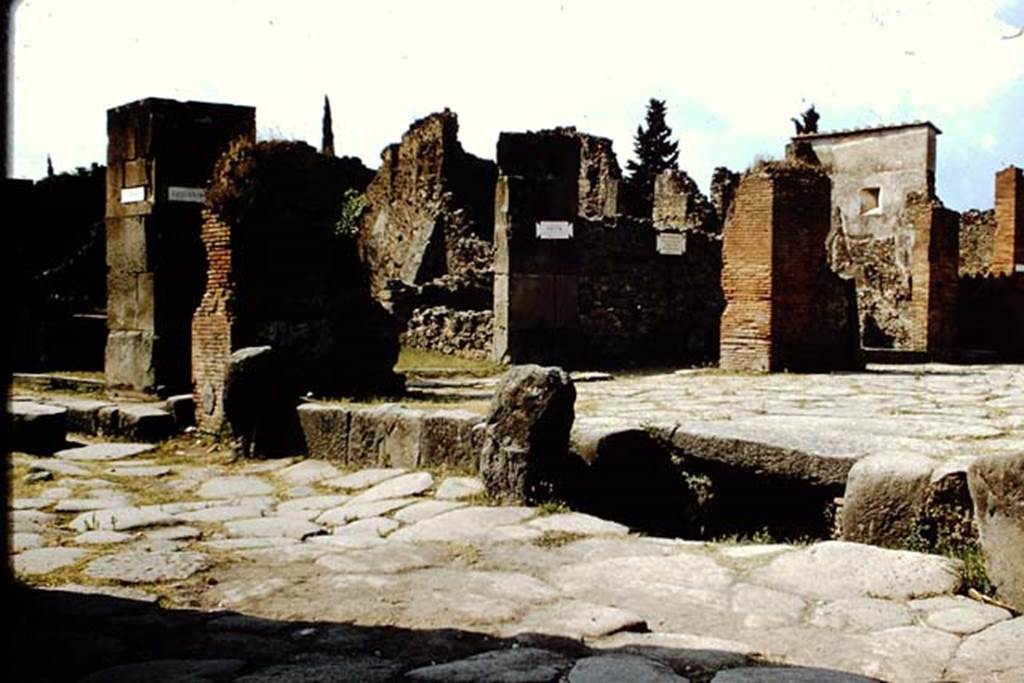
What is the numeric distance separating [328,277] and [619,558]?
5.80 metres

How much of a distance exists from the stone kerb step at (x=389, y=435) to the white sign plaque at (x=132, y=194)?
427 cm

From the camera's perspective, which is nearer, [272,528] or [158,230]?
[272,528]

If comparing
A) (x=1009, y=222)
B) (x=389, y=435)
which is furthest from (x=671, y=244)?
(x=389, y=435)

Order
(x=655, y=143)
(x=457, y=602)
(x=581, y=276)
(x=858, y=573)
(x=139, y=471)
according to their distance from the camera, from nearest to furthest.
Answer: (x=457, y=602) → (x=858, y=573) → (x=139, y=471) → (x=581, y=276) → (x=655, y=143)

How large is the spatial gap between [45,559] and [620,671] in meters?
2.84

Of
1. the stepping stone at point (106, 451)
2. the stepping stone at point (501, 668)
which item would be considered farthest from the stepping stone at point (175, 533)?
the stepping stone at point (106, 451)

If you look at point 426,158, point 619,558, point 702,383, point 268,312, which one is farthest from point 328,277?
point 426,158

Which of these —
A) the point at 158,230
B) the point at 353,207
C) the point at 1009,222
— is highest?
the point at 353,207

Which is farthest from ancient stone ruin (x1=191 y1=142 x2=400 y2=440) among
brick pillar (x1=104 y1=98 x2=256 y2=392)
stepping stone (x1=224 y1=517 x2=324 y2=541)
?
stepping stone (x1=224 y1=517 x2=324 y2=541)

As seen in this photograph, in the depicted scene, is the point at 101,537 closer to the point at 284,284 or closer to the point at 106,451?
the point at 106,451

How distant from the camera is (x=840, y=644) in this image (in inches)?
124

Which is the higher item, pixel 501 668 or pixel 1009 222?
pixel 1009 222

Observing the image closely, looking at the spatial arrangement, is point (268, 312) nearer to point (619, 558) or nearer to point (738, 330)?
point (619, 558)

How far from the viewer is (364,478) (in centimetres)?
658
